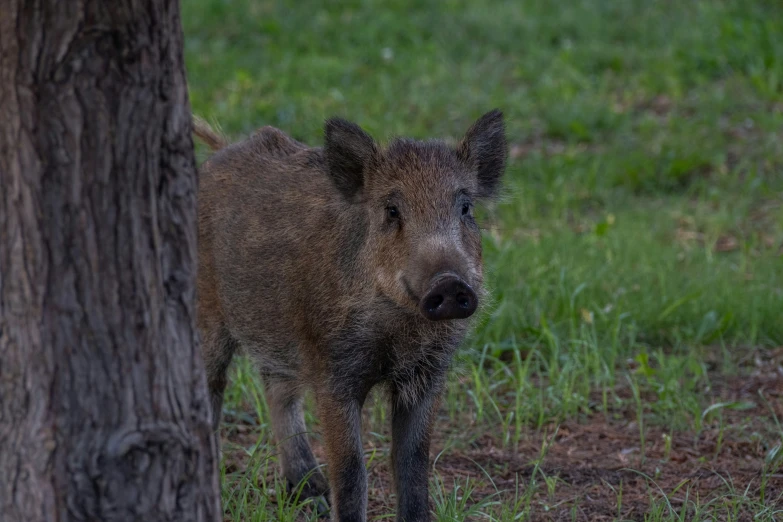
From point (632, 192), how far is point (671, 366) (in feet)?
10.8

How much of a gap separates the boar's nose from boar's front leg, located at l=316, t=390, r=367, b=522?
710 mm

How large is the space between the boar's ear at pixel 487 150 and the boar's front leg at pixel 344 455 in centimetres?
101

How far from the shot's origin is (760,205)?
8156mm

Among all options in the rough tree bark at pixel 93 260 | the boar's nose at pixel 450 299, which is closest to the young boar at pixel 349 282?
the boar's nose at pixel 450 299

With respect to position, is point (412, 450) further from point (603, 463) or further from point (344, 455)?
point (603, 463)

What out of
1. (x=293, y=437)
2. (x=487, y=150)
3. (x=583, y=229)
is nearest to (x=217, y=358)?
(x=293, y=437)

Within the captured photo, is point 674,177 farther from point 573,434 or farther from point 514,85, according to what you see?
point 573,434

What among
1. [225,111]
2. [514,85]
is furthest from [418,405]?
[514,85]

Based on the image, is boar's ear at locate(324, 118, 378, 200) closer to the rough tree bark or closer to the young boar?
the young boar

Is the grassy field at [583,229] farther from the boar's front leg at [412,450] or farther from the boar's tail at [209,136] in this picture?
the boar's tail at [209,136]

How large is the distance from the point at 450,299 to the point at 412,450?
0.85m

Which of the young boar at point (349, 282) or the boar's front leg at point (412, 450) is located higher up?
the young boar at point (349, 282)

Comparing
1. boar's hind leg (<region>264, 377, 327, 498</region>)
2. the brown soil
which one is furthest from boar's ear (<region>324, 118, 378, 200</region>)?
the brown soil

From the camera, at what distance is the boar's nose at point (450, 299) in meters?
3.52
